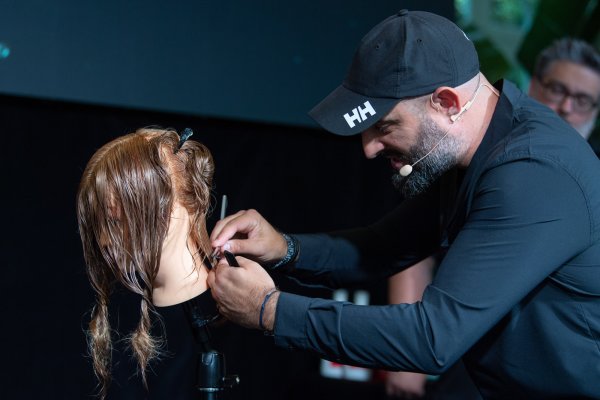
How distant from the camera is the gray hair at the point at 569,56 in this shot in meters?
3.16

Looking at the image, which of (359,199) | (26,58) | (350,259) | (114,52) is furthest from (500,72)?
(26,58)

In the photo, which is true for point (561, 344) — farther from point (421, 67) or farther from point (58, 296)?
point (58, 296)

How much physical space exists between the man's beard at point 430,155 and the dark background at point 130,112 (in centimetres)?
80

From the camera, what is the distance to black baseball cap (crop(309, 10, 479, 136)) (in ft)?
5.91

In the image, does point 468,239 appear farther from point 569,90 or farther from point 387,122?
point 569,90

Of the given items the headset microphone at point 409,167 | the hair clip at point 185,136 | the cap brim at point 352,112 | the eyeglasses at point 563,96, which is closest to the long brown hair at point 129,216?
the hair clip at point 185,136

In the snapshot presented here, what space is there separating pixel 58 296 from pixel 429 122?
1163mm

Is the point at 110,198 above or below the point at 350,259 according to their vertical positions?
above

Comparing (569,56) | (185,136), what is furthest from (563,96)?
(185,136)

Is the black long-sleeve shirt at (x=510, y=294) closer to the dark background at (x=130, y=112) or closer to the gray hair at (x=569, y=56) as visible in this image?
the dark background at (x=130, y=112)

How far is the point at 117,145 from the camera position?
1867 mm

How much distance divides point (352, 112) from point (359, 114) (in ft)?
0.06

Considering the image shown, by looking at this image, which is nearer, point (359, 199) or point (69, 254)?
point (69, 254)

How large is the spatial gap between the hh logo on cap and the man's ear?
139 mm
